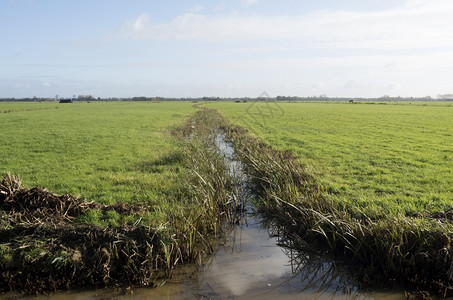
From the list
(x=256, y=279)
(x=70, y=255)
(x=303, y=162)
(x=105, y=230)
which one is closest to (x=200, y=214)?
(x=256, y=279)

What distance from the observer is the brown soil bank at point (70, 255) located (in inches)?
251

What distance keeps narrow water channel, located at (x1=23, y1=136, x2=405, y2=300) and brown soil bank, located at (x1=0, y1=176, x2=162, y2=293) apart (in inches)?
13.6

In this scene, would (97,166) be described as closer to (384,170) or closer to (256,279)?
(256,279)

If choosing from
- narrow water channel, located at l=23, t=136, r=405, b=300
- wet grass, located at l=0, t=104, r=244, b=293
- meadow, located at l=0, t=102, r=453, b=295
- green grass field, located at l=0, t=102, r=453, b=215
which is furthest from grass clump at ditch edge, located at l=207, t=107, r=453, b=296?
wet grass, located at l=0, t=104, r=244, b=293

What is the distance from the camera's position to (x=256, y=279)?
6.80 meters

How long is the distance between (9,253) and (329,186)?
29.7ft

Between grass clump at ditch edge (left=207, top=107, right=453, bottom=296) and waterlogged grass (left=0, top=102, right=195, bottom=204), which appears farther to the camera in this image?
waterlogged grass (left=0, top=102, right=195, bottom=204)

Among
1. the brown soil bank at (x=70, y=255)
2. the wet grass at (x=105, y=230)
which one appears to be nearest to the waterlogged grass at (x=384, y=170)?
the wet grass at (x=105, y=230)

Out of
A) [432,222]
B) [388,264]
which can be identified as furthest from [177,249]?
[432,222]

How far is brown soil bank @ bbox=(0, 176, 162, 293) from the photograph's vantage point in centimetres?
638

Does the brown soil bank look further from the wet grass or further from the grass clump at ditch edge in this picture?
the grass clump at ditch edge

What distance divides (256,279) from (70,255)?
12.1 ft

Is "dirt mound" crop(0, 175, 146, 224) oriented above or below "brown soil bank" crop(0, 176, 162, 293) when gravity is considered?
above

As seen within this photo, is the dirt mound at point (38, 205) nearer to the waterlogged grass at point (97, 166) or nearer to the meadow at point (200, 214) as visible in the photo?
the meadow at point (200, 214)
